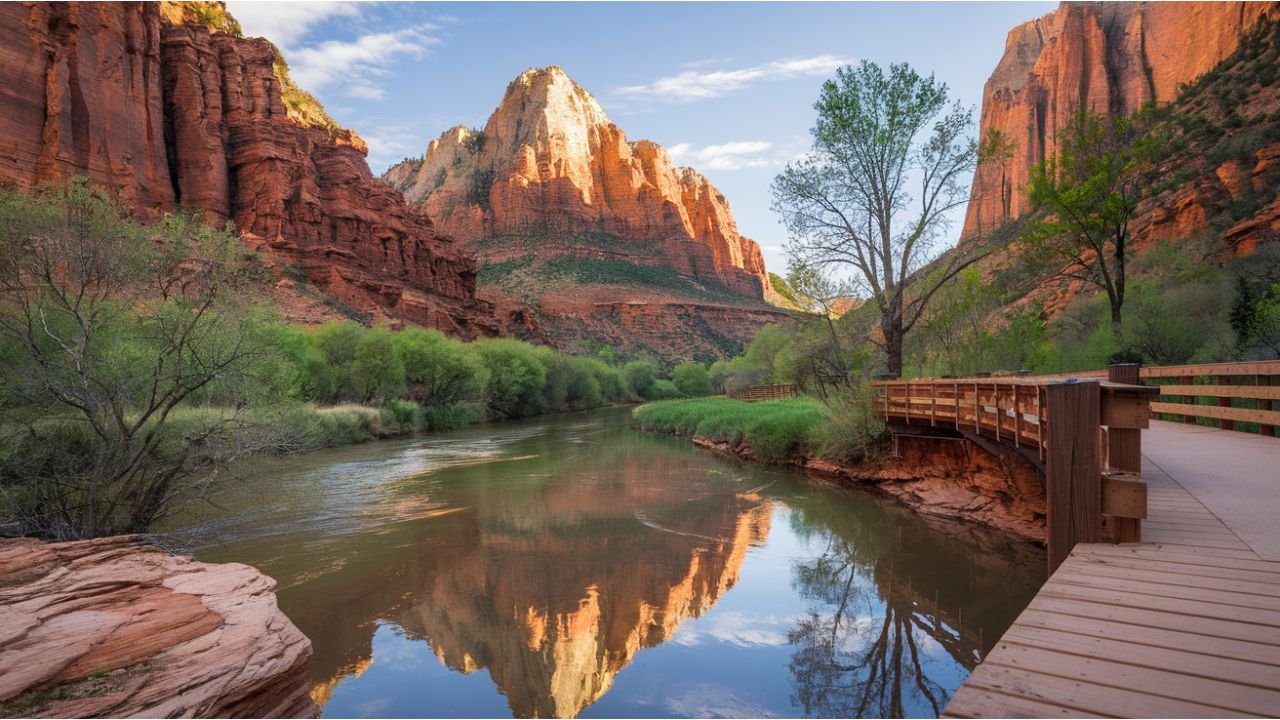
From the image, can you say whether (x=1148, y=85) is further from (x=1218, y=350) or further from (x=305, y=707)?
(x=305, y=707)

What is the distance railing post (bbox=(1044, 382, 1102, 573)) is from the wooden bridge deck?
172 mm

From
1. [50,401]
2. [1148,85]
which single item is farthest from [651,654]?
[1148,85]

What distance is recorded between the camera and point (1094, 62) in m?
64.4

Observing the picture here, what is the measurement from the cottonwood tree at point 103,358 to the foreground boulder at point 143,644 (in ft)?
12.0

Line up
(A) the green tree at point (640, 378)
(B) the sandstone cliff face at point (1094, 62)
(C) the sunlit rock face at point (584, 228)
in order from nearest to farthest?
(B) the sandstone cliff face at point (1094, 62), (A) the green tree at point (640, 378), (C) the sunlit rock face at point (584, 228)

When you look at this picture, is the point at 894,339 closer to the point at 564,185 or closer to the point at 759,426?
the point at 759,426

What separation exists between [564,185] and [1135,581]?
378 ft

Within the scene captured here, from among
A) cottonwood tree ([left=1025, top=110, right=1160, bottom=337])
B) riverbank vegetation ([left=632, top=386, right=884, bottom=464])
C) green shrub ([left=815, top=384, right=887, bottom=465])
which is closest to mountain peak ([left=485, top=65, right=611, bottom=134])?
riverbank vegetation ([left=632, top=386, right=884, bottom=464])

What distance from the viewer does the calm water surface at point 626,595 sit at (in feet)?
19.6

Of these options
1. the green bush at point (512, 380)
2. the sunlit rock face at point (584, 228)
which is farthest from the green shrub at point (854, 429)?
the sunlit rock face at point (584, 228)

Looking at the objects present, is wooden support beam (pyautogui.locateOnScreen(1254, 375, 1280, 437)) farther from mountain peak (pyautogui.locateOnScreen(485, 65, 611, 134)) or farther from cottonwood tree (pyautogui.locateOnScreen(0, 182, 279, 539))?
mountain peak (pyautogui.locateOnScreen(485, 65, 611, 134))

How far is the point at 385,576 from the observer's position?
907cm

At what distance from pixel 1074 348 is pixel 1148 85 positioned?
5352cm

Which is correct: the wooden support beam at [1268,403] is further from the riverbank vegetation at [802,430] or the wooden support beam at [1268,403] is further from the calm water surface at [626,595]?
the riverbank vegetation at [802,430]
